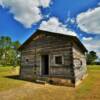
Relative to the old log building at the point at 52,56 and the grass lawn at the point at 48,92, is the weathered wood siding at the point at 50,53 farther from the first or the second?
the grass lawn at the point at 48,92

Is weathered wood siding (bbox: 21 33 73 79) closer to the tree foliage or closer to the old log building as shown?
the old log building

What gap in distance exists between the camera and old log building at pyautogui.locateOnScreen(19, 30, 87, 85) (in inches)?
507

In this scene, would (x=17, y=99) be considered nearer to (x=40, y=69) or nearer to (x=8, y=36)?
(x=40, y=69)

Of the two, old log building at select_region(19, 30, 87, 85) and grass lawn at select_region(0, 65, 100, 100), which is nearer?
grass lawn at select_region(0, 65, 100, 100)

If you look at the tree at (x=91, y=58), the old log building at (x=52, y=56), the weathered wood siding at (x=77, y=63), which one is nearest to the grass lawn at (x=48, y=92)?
the old log building at (x=52, y=56)

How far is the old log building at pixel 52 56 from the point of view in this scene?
12867 mm

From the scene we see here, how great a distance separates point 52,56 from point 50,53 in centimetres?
43

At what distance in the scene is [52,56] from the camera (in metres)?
14.1

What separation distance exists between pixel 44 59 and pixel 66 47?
15.9 ft

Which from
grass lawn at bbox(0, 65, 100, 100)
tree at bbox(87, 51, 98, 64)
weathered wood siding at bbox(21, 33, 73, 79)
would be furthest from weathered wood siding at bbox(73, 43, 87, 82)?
tree at bbox(87, 51, 98, 64)

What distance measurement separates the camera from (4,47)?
206 ft

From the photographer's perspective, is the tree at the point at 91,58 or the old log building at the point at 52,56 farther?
the tree at the point at 91,58

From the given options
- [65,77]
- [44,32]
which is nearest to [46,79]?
[65,77]

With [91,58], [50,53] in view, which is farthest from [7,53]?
[50,53]
